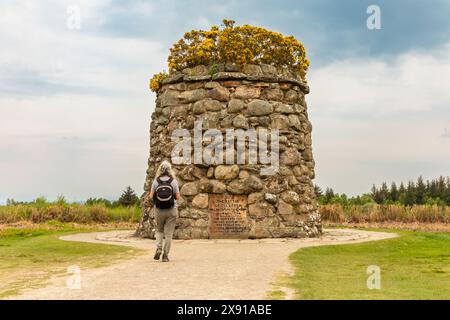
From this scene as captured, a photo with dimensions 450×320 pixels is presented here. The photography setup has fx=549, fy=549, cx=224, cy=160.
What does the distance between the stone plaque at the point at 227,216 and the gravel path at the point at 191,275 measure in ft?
3.90

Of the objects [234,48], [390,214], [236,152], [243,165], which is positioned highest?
[234,48]

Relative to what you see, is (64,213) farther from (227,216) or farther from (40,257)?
(40,257)

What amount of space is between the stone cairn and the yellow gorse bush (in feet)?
0.96

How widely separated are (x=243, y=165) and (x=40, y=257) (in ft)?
17.8

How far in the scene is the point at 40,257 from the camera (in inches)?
424

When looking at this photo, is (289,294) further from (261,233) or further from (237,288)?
(261,233)

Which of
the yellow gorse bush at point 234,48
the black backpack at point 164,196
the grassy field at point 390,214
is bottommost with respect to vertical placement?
the grassy field at point 390,214

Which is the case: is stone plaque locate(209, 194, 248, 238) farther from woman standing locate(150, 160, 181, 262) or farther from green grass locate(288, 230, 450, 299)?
woman standing locate(150, 160, 181, 262)

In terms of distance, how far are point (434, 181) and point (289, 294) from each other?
26.9 meters

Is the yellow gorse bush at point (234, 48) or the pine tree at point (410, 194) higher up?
the yellow gorse bush at point (234, 48)

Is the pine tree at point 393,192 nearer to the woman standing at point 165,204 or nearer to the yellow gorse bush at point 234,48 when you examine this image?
the yellow gorse bush at point 234,48

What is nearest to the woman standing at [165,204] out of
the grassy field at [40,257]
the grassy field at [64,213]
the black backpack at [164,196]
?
the black backpack at [164,196]

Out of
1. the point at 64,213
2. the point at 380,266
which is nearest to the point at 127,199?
the point at 64,213

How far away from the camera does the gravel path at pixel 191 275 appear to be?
635 centimetres
